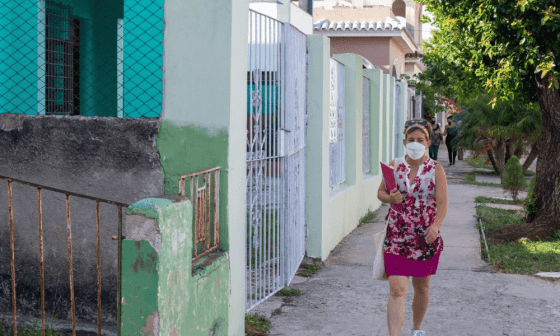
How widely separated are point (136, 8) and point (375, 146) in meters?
6.87

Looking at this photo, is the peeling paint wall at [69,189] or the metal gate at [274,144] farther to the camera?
the metal gate at [274,144]

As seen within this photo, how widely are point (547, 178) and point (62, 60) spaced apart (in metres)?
6.77

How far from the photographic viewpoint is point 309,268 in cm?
730

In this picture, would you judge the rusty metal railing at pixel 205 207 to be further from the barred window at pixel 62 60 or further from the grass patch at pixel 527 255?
the barred window at pixel 62 60

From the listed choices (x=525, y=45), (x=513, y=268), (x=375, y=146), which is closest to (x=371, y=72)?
(x=375, y=146)

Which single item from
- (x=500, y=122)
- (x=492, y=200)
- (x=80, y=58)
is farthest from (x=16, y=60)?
(x=500, y=122)

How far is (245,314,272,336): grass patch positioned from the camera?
16.6ft

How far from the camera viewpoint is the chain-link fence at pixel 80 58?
6730 mm

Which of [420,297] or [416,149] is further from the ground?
[416,149]

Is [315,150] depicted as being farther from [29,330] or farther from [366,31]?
[366,31]

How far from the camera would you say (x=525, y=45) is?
8289 mm

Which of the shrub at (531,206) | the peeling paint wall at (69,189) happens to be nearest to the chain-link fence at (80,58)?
the peeling paint wall at (69,189)

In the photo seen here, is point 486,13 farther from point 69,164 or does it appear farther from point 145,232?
point 145,232

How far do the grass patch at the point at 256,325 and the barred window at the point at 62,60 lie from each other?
4451 mm
